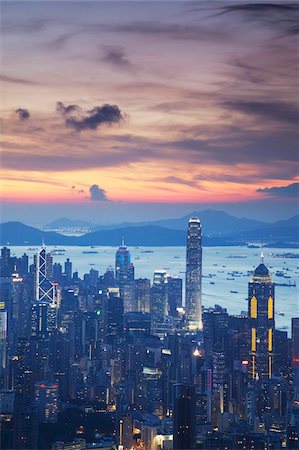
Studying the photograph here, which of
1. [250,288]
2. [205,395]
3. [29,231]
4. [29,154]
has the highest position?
[29,154]

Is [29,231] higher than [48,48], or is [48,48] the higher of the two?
[48,48]

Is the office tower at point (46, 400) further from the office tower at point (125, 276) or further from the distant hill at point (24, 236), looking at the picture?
the office tower at point (125, 276)

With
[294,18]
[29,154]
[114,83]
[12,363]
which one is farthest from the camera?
[12,363]

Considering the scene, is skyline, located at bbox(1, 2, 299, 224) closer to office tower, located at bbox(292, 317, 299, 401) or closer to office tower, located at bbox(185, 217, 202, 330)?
office tower, located at bbox(185, 217, 202, 330)

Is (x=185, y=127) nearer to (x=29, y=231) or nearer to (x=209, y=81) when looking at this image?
(x=209, y=81)

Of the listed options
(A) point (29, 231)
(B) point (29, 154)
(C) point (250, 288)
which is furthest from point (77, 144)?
(C) point (250, 288)

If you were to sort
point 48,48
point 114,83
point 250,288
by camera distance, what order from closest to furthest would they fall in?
point 48,48 → point 114,83 → point 250,288
